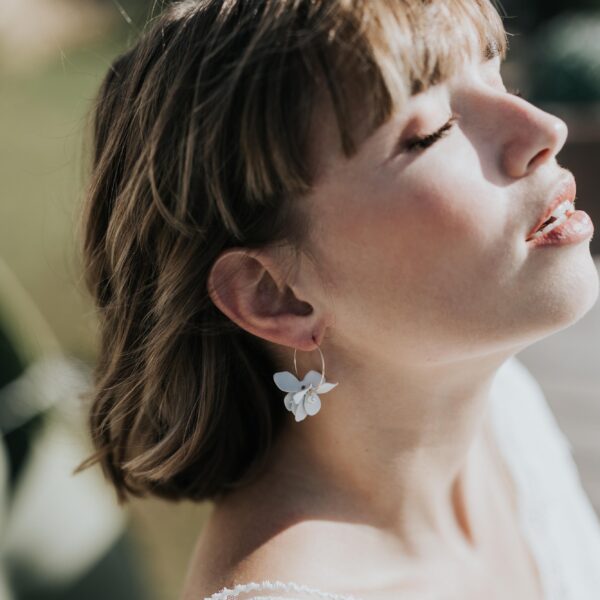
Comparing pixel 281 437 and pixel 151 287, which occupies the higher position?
pixel 151 287

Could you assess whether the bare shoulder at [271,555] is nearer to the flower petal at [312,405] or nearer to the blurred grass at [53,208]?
the flower petal at [312,405]

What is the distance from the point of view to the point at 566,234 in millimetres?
1127

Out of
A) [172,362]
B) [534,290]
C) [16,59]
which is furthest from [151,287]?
[16,59]

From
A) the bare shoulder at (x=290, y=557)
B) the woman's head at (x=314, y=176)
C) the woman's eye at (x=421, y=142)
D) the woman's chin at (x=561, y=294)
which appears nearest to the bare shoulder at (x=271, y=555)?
the bare shoulder at (x=290, y=557)

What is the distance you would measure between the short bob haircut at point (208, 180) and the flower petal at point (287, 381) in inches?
4.3

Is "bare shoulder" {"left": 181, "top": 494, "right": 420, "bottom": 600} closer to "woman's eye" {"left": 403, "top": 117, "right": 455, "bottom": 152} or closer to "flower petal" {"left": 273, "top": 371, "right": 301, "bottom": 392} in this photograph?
"flower petal" {"left": 273, "top": 371, "right": 301, "bottom": 392}

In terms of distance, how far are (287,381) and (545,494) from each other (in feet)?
2.57

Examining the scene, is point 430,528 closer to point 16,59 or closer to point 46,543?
point 46,543

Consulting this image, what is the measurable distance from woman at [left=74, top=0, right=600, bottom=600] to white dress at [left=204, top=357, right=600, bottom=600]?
15 cm

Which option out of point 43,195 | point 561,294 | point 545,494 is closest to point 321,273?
point 561,294

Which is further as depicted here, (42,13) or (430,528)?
(42,13)

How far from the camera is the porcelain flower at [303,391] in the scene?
4.15 feet

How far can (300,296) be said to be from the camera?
47.7 inches

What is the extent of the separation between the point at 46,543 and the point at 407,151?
4.05 feet
